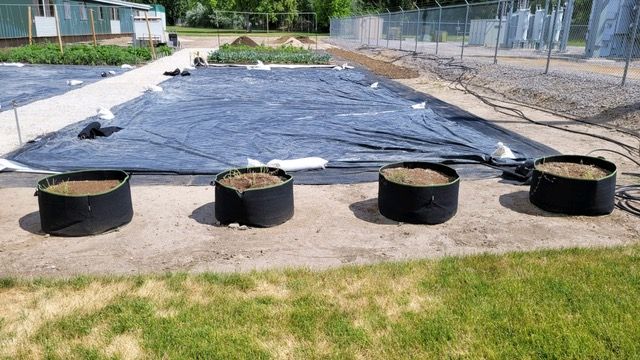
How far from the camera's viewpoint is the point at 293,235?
16.4 feet

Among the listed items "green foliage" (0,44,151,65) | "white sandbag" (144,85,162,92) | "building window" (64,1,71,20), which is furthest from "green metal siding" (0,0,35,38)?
"white sandbag" (144,85,162,92)

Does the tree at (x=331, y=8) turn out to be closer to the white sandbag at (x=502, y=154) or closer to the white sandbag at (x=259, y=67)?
the white sandbag at (x=259, y=67)

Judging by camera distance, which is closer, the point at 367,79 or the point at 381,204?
the point at 381,204

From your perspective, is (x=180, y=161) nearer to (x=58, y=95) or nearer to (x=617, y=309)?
(x=617, y=309)

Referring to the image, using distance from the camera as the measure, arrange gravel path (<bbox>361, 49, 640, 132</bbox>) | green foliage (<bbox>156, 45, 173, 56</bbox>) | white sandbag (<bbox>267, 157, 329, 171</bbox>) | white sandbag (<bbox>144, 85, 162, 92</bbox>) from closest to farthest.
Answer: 1. white sandbag (<bbox>267, 157, 329, 171</bbox>)
2. gravel path (<bbox>361, 49, 640, 132</bbox>)
3. white sandbag (<bbox>144, 85, 162, 92</bbox>)
4. green foliage (<bbox>156, 45, 173, 56</bbox>)

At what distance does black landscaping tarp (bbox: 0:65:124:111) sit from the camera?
1325 cm

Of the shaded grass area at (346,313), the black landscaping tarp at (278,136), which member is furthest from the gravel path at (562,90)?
the shaded grass area at (346,313)

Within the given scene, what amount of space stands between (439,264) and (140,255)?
267 cm

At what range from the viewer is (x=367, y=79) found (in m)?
17.8

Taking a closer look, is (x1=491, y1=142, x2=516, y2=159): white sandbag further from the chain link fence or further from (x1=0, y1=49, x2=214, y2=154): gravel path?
(x1=0, y1=49, x2=214, y2=154): gravel path

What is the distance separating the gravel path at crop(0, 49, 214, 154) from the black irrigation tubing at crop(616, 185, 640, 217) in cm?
863

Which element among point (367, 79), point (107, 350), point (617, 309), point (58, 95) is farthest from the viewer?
point (367, 79)

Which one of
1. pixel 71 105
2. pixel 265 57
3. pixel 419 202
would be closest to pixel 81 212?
pixel 419 202

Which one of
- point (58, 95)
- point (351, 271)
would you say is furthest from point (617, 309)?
point (58, 95)
